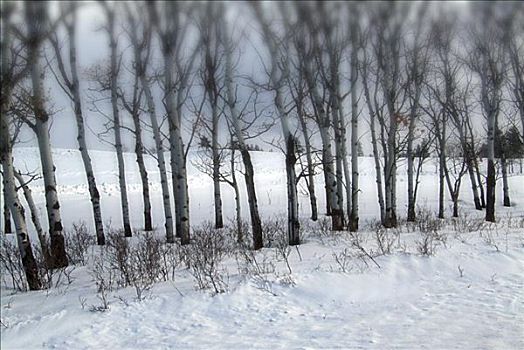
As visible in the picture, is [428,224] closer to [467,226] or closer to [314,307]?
[467,226]

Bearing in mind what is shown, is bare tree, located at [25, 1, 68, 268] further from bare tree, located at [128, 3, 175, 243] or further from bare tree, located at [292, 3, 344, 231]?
bare tree, located at [292, 3, 344, 231]

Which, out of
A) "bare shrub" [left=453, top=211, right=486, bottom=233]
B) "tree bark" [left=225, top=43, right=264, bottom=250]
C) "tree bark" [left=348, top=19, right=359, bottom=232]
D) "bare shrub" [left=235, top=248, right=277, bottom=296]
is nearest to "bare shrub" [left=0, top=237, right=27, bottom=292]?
"bare shrub" [left=235, top=248, right=277, bottom=296]

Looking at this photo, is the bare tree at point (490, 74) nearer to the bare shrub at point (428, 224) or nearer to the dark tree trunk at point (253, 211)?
the bare shrub at point (428, 224)

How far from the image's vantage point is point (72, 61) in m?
11.4

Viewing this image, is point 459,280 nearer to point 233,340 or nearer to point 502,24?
point 233,340

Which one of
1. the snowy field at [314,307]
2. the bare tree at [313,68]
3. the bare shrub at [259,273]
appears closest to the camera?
the snowy field at [314,307]

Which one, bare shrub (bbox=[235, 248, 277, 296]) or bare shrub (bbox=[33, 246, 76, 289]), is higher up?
bare shrub (bbox=[33, 246, 76, 289])

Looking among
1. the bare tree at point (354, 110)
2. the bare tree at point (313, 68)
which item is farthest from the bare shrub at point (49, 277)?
the bare tree at point (354, 110)

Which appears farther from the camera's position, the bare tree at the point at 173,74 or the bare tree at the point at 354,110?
the bare tree at the point at 354,110

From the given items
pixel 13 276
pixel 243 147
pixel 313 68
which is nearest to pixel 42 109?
pixel 13 276

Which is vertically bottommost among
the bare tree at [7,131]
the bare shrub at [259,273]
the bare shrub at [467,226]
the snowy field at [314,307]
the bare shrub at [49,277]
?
the bare shrub at [467,226]

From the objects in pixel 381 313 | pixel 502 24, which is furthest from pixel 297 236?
pixel 502 24

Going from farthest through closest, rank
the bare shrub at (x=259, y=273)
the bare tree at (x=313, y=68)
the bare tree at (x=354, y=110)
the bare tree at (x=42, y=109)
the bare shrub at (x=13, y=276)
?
the bare tree at (x=354, y=110)
the bare tree at (x=313, y=68)
the bare shrub at (x=13, y=276)
the bare shrub at (x=259, y=273)
the bare tree at (x=42, y=109)

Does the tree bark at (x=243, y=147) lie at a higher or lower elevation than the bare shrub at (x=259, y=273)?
higher
